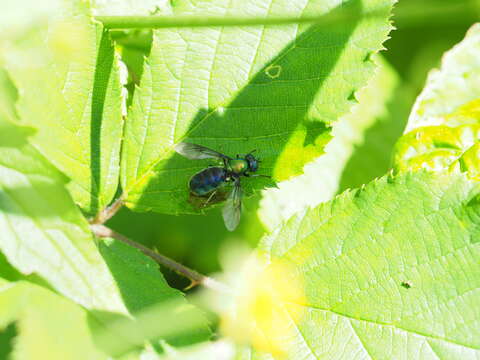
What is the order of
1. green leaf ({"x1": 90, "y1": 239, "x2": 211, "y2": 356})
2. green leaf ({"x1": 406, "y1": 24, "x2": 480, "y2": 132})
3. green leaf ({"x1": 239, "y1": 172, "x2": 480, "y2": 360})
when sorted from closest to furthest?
green leaf ({"x1": 90, "y1": 239, "x2": 211, "y2": 356})
green leaf ({"x1": 239, "y1": 172, "x2": 480, "y2": 360})
green leaf ({"x1": 406, "y1": 24, "x2": 480, "y2": 132})

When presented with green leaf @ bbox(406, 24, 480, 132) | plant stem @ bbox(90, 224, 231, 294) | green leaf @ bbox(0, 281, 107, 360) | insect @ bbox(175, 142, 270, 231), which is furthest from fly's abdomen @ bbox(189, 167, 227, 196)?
green leaf @ bbox(406, 24, 480, 132)

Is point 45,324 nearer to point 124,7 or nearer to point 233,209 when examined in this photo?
point 233,209

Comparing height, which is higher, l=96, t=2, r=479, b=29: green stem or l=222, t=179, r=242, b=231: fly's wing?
l=96, t=2, r=479, b=29: green stem

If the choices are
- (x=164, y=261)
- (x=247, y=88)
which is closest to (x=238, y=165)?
(x=247, y=88)

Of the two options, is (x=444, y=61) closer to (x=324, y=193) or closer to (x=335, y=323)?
(x=324, y=193)

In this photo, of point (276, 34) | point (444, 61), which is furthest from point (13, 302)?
point (444, 61)

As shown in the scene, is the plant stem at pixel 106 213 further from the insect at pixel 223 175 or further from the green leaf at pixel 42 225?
the green leaf at pixel 42 225

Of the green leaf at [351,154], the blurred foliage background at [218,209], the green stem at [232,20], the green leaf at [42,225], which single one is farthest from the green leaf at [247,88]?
the green leaf at [351,154]

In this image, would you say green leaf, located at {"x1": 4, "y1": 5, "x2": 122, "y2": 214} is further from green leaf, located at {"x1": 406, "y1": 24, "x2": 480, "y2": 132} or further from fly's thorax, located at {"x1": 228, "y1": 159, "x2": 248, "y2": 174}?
green leaf, located at {"x1": 406, "y1": 24, "x2": 480, "y2": 132}
